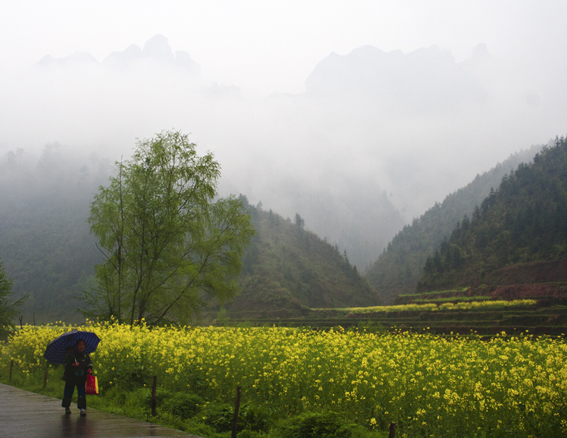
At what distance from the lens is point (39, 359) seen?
15375 mm

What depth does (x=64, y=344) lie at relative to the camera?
9.84 m

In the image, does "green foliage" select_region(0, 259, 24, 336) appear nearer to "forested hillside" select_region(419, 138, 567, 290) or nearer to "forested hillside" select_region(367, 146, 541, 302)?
"forested hillside" select_region(419, 138, 567, 290)

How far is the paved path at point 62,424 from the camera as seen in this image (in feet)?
23.1

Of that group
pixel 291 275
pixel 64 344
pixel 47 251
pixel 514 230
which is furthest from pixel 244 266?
pixel 64 344

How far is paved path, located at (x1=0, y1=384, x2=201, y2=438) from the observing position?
7039 millimetres

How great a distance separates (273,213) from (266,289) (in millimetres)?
55681

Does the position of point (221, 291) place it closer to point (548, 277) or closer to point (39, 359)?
point (39, 359)

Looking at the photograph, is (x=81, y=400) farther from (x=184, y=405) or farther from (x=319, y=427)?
(x=319, y=427)

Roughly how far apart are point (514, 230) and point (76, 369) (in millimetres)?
90763

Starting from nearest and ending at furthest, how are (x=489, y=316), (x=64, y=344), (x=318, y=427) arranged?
1. (x=318, y=427)
2. (x=64, y=344)
3. (x=489, y=316)

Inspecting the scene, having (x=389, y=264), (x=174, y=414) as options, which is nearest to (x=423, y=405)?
(x=174, y=414)

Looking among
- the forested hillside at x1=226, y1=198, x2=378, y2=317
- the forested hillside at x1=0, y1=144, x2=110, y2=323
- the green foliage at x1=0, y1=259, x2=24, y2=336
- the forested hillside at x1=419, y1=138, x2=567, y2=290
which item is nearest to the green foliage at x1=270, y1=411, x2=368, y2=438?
the green foliage at x1=0, y1=259, x2=24, y2=336

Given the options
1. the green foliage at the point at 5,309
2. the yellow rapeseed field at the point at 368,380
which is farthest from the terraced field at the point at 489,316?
the green foliage at the point at 5,309

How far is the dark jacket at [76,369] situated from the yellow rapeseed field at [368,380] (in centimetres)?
201
